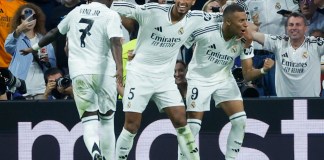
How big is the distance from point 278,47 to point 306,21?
74 centimetres

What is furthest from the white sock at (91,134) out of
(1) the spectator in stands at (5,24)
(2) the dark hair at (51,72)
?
(1) the spectator in stands at (5,24)

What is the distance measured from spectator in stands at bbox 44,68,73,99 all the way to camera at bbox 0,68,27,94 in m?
0.34

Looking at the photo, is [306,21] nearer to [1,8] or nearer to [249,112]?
[249,112]

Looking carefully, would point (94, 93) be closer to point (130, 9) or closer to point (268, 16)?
point (130, 9)

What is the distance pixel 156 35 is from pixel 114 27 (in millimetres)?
681

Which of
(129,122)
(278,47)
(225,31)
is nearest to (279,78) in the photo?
(278,47)

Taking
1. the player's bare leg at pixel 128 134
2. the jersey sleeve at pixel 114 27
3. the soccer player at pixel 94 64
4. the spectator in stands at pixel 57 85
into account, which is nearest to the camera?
the jersey sleeve at pixel 114 27

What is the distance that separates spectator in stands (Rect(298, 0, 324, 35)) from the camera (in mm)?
16609

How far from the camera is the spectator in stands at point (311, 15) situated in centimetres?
1661

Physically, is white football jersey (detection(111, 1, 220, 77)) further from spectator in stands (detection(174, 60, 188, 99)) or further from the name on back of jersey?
spectator in stands (detection(174, 60, 188, 99))

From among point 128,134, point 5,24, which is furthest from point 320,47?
point 5,24

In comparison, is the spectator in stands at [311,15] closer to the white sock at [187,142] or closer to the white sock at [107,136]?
the white sock at [187,142]

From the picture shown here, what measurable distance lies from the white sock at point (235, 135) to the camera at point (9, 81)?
295 centimetres

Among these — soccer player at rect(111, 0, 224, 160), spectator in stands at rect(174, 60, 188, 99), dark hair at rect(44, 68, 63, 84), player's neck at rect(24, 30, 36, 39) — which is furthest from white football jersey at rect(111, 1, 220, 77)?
player's neck at rect(24, 30, 36, 39)
